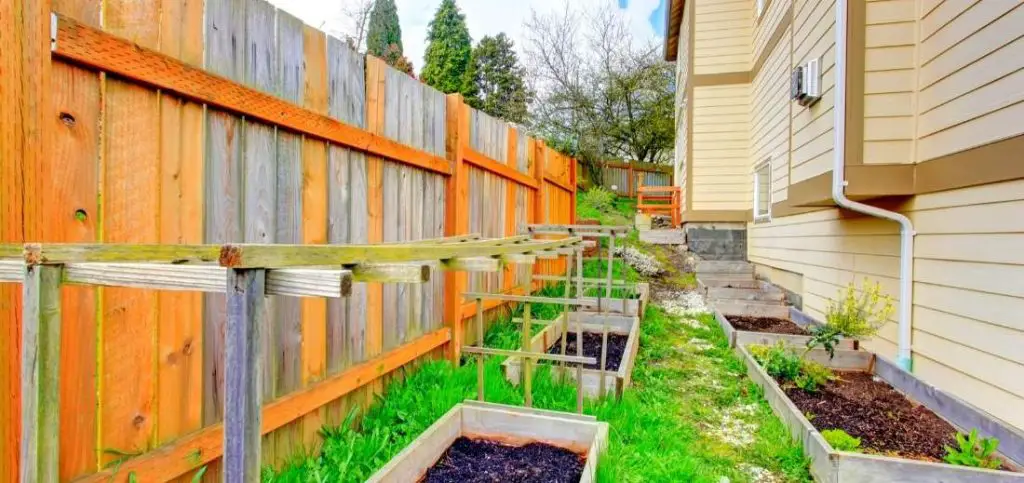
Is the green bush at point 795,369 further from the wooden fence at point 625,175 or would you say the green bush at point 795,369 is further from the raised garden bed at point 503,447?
the wooden fence at point 625,175

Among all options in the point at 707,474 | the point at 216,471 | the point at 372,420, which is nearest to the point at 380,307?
the point at 372,420

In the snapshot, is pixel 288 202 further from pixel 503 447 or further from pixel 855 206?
pixel 855 206

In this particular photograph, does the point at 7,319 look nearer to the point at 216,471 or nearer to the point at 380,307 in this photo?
the point at 216,471

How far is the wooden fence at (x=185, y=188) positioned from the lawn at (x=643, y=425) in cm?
18

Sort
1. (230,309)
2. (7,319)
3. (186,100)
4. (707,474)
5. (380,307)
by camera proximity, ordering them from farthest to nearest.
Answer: (380,307) → (707,474) → (186,100) → (7,319) → (230,309)

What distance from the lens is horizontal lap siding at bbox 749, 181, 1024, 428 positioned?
2.68 metres

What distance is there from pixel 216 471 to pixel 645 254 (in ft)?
25.0

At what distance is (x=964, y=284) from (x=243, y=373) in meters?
3.91

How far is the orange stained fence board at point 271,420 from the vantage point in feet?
4.99

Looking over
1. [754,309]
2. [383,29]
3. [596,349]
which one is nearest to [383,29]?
[383,29]

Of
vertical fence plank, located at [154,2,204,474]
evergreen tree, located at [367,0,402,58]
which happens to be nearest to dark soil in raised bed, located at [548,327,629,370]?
vertical fence plank, located at [154,2,204,474]

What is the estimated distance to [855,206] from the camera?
12.5ft

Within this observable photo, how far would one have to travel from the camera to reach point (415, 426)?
8.73 feet

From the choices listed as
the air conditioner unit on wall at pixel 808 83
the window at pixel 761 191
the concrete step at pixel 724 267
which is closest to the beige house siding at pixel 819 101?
the air conditioner unit on wall at pixel 808 83
